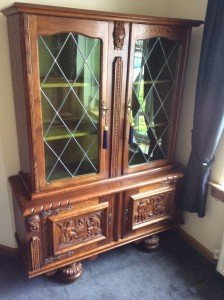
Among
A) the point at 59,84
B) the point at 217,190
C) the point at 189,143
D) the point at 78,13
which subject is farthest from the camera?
the point at 189,143

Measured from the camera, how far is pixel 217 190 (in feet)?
5.67

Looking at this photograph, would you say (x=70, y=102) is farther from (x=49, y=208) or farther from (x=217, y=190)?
(x=217, y=190)

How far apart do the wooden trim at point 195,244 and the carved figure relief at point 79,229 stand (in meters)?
0.77

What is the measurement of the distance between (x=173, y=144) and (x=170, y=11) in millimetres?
942

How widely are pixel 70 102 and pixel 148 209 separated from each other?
2.89ft

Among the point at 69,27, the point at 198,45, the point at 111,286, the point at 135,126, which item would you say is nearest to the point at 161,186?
the point at 135,126

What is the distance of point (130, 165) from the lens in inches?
68.7

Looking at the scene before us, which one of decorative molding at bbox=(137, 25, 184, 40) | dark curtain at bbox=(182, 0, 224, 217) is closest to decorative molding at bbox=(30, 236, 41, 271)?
dark curtain at bbox=(182, 0, 224, 217)

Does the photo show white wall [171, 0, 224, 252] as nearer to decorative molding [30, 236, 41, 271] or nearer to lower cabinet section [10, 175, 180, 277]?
lower cabinet section [10, 175, 180, 277]

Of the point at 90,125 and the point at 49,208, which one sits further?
the point at 90,125

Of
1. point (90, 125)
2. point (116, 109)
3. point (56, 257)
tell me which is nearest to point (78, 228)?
point (56, 257)

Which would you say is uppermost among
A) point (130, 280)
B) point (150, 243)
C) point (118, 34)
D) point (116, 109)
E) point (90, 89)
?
point (118, 34)

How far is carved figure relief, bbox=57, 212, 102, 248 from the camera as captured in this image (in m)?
1.54

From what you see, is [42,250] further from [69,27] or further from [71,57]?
[69,27]
